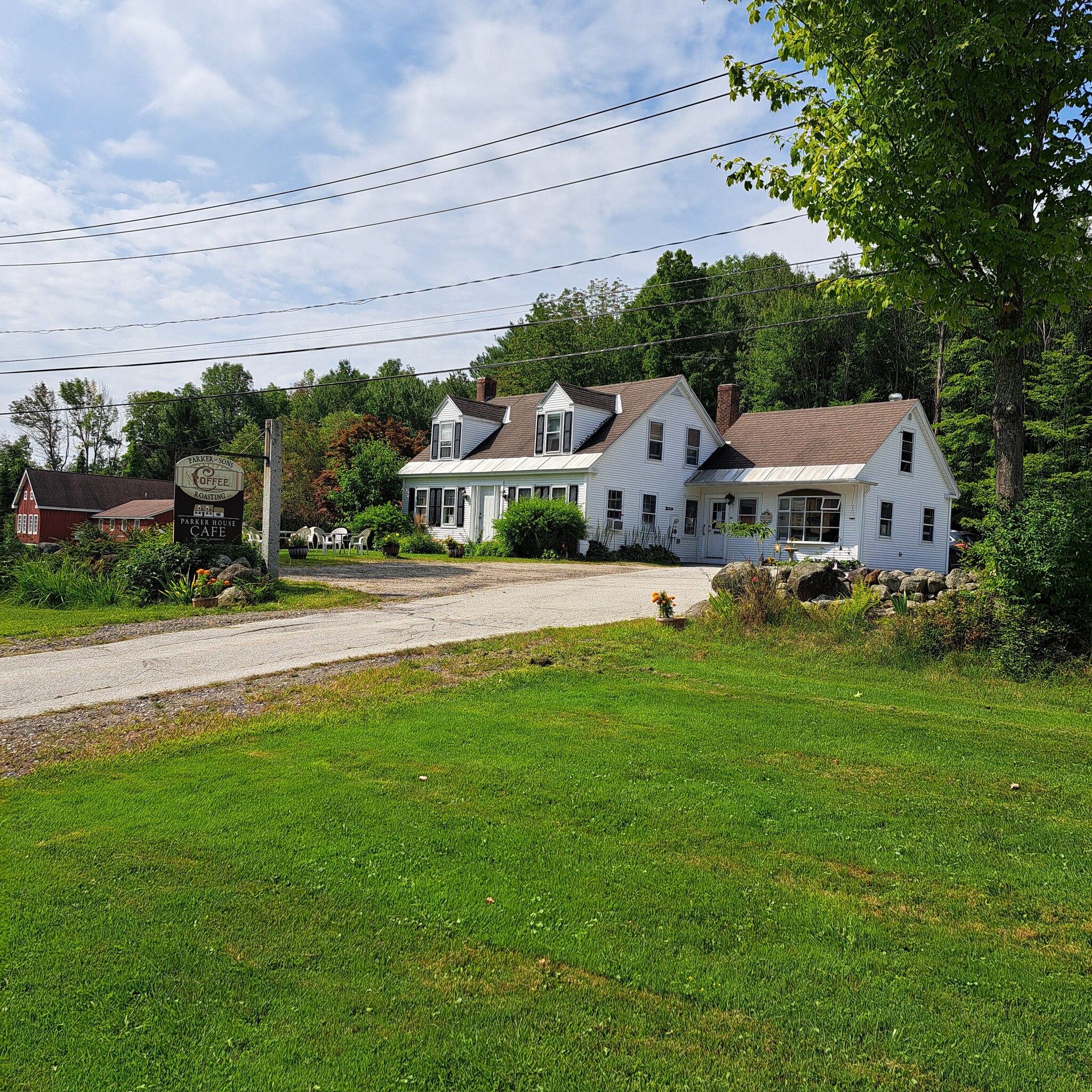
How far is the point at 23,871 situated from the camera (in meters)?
4.19

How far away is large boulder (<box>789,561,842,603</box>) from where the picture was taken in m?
13.4

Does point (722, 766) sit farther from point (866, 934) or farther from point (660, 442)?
point (660, 442)

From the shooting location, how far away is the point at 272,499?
18828 mm

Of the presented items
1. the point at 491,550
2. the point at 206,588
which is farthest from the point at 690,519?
the point at 206,588

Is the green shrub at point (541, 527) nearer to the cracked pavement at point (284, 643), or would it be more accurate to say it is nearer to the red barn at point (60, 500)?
the cracked pavement at point (284, 643)

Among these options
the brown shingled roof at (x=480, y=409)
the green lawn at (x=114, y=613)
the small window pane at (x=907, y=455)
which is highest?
the brown shingled roof at (x=480, y=409)

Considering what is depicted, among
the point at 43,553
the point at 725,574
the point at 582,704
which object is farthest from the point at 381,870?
the point at 43,553

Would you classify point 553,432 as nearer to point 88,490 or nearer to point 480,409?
point 480,409

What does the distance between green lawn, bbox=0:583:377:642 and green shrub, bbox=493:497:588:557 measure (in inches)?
491

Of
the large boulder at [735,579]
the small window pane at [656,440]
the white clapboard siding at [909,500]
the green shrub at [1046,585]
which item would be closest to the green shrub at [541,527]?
the small window pane at [656,440]

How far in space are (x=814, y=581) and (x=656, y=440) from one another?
824 inches

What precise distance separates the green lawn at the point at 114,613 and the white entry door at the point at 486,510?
17.2m

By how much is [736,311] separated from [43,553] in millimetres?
51684

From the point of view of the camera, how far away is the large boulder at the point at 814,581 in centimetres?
1336
